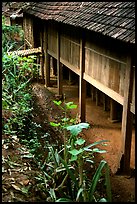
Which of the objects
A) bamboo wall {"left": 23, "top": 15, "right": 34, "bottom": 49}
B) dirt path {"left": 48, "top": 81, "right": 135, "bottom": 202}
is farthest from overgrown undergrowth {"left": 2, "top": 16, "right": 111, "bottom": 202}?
bamboo wall {"left": 23, "top": 15, "right": 34, "bottom": 49}

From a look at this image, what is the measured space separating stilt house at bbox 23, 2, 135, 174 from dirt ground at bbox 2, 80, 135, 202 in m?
0.42

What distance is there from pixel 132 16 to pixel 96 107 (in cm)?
539

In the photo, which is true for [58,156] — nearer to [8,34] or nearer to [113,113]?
[113,113]

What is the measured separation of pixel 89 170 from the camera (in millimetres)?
6406

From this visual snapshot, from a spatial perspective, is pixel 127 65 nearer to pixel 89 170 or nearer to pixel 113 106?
pixel 89 170

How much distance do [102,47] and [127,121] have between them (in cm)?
178

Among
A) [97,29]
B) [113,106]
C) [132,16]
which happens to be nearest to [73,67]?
[113,106]

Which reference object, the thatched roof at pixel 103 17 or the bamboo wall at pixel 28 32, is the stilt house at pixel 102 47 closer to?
the thatched roof at pixel 103 17

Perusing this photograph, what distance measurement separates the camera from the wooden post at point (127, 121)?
18.5 feet

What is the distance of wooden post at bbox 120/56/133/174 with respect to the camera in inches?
222

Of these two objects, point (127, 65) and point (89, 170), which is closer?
point (127, 65)

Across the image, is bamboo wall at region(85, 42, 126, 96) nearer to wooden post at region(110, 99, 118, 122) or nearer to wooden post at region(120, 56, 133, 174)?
wooden post at region(120, 56, 133, 174)

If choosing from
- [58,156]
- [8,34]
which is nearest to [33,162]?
[58,156]

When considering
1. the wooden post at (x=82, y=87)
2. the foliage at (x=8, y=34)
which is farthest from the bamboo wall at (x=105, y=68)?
the foliage at (x=8, y=34)
